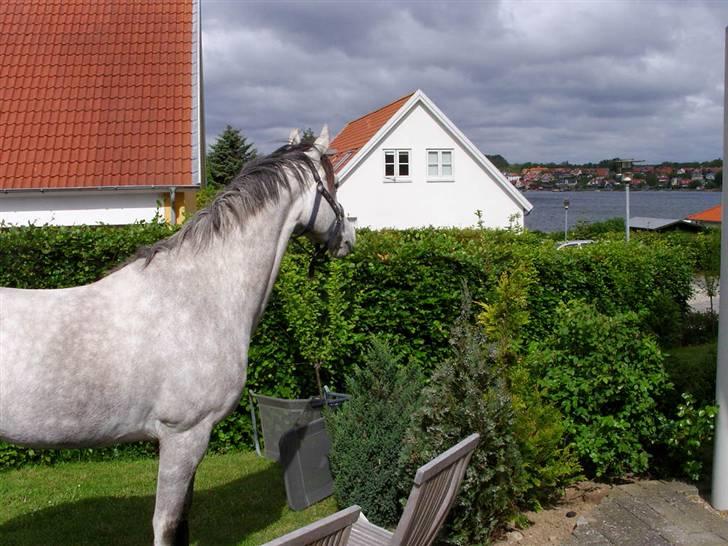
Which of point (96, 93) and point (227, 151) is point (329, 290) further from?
point (227, 151)

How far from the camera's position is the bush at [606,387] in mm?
4863

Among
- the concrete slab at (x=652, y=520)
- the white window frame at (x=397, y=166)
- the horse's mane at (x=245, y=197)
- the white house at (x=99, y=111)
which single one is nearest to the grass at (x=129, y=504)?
the concrete slab at (x=652, y=520)

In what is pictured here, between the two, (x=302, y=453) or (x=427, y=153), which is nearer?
(x=302, y=453)

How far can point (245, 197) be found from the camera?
130 inches

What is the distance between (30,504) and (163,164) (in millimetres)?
6753

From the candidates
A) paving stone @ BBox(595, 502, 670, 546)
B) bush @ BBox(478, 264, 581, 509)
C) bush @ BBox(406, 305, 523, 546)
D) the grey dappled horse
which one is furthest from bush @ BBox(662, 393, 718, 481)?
the grey dappled horse

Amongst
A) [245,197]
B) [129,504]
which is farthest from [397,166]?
[245,197]

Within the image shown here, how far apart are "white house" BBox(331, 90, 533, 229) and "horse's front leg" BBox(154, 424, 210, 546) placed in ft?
85.5

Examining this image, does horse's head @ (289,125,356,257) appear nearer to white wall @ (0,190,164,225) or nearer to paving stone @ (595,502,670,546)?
paving stone @ (595,502,670,546)

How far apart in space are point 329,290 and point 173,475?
9.46ft

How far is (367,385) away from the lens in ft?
15.6

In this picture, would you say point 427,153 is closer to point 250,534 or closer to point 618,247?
point 618,247

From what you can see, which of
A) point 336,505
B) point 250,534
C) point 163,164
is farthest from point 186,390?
point 163,164

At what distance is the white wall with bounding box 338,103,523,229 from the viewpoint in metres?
29.3
